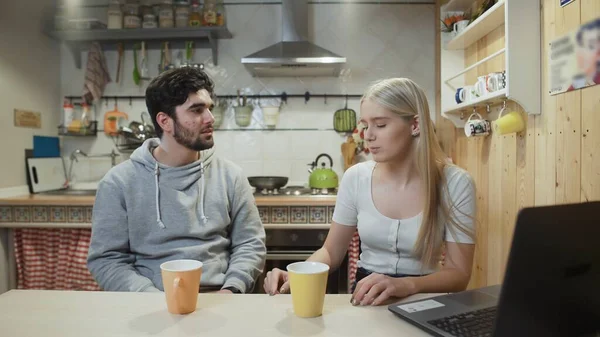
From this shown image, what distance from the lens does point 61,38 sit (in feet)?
9.08

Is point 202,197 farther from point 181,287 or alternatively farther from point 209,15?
point 209,15

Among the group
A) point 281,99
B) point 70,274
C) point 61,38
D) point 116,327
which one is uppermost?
point 61,38

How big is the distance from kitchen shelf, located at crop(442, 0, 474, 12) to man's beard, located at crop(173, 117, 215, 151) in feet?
4.87

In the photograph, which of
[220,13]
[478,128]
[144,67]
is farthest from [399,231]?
[144,67]

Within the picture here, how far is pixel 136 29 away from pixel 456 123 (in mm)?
1895

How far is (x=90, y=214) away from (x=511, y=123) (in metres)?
1.99

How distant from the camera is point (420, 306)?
0.81 m

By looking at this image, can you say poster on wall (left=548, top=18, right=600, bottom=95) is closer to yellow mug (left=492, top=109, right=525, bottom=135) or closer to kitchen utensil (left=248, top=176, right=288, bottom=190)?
yellow mug (left=492, top=109, right=525, bottom=135)

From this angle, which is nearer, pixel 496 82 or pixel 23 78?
pixel 496 82

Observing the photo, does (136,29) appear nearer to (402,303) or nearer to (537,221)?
(402,303)

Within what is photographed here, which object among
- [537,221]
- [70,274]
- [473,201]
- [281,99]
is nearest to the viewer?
[537,221]

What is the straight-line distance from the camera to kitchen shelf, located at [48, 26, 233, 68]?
266 cm

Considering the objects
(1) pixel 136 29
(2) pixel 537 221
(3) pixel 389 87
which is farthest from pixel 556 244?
(1) pixel 136 29

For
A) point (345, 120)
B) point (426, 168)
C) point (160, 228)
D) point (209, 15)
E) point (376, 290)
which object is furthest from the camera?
point (345, 120)
